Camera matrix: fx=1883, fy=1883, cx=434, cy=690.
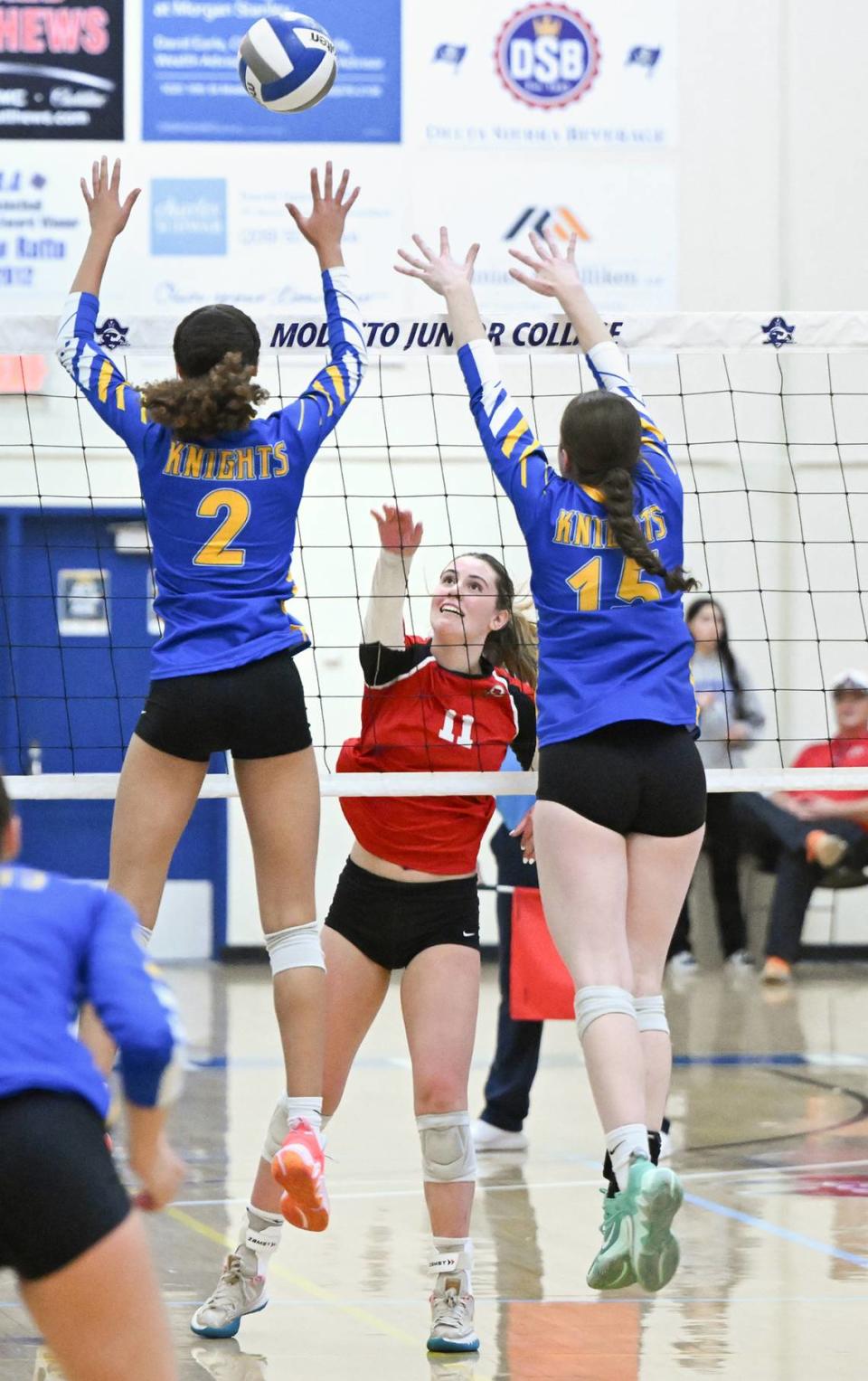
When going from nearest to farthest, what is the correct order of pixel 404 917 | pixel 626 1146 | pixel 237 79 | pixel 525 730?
pixel 626 1146 < pixel 404 917 < pixel 525 730 < pixel 237 79

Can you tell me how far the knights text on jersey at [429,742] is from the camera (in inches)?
181

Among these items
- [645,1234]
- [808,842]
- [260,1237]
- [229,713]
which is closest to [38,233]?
[808,842]

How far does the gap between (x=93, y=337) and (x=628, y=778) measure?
5.11 feet

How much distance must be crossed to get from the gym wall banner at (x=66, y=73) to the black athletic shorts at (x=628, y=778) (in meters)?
7.79

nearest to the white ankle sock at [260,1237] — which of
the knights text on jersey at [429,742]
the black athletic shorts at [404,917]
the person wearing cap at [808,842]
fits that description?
the black athletic shorts at [404,917]

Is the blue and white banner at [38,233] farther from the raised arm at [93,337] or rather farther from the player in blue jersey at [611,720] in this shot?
the player in blue jersey at [611,720]

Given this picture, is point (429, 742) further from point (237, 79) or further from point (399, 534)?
point (237, 79)

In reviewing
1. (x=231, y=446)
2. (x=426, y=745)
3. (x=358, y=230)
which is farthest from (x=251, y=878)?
(x=231, y=446)

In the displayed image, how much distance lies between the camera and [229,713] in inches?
158

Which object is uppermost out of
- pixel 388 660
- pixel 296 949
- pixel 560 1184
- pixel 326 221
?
pixel 326 221

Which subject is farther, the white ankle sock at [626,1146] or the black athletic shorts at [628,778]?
the black athletic shorts at [628,778]

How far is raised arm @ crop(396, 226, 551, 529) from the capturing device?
13.0 ft

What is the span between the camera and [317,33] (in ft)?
16.4

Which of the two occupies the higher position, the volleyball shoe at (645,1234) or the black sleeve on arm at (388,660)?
the black sleeve on arm at (388,660)
